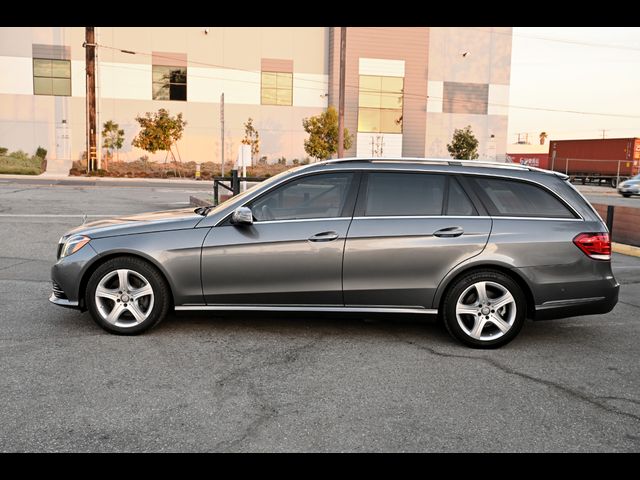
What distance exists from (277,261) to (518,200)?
86.3 inches

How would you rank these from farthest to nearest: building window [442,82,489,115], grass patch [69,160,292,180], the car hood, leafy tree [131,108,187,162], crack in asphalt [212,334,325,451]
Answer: building window [442,82,489,115] → leafy tree [131,108,187,162] → grass patch [69,160,292,180] → the car hood → crack in asphalt [212,334,325,451]

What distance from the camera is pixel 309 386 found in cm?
444

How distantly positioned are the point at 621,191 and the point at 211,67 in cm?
2968

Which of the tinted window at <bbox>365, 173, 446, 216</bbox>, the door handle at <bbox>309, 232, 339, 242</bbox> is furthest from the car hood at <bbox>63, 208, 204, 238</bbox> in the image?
the tinted window at <bbox>365, 173, 446, 216</bbox>

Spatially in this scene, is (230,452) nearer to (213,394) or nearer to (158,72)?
(213,394)

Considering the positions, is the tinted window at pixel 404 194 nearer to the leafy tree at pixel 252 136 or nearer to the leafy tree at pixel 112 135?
the leafy tree at pixel 112 135

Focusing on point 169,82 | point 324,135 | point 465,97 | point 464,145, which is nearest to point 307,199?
point 324,135

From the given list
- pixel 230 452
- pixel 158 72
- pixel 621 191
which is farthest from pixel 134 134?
pixel 230 452

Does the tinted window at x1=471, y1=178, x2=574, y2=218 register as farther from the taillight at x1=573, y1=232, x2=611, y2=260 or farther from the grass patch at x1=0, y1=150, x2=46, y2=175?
the grass patch at x1=0, y1=150, x2=46, y2=175

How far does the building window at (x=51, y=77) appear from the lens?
4600cm

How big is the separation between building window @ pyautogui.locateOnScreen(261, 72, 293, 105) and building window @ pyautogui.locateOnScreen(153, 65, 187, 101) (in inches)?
235

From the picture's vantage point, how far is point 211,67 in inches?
1884

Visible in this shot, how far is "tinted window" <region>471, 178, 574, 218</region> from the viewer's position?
5.60m
